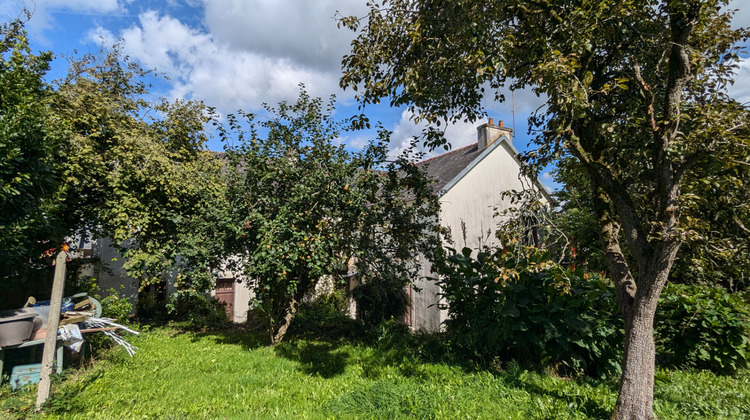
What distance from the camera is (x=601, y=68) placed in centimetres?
539

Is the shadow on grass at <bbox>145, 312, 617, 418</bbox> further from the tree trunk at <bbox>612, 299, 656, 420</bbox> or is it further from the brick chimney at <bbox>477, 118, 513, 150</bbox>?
the brick chimney at <bbox>477, 118, 513, 150</bbox>

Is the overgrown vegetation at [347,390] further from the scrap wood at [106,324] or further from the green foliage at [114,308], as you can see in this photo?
the green foliage at [114,308]

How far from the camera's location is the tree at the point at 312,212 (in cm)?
682

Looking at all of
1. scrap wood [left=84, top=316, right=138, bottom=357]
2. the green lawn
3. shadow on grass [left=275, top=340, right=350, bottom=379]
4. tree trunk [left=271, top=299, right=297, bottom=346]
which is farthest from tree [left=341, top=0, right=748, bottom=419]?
scrap wood [left=84, top=316, right=138, bottom=357]

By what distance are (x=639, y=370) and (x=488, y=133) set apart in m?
11.4

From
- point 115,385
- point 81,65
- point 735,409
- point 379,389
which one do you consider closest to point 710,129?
point 735,409

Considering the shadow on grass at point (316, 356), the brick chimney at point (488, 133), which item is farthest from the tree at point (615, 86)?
the brick chimney at point (488, 133)

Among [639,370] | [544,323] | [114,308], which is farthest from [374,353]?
[114,308]

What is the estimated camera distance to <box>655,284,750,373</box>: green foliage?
5977 millimetres

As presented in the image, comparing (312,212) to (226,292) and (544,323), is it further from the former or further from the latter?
(226,292)

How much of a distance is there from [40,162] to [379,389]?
21.5 ft

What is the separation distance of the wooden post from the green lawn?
17cm

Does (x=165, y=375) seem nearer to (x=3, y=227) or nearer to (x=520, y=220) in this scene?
(x=3, y=227)

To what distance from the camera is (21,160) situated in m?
5.66
